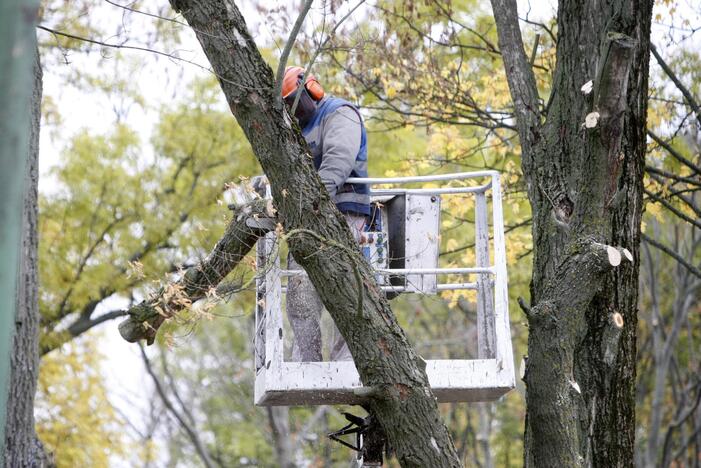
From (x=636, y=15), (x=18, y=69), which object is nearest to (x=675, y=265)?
(x=636, y=15)

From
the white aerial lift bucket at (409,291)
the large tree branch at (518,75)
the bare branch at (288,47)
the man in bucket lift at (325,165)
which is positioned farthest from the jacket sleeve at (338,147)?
the large tree branch at (518,75)

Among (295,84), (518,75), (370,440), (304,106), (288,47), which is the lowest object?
(370,440)

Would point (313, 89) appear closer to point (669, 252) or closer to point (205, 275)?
point (205, 275)

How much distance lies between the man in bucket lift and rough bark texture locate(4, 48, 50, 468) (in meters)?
2.52

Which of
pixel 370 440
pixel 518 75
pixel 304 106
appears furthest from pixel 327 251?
pixel 518 75

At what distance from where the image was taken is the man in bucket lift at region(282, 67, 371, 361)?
6258 mm

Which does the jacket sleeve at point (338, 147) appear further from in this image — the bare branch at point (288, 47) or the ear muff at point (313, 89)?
the bare branch at point (288, 47)

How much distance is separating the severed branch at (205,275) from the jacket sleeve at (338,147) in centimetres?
47

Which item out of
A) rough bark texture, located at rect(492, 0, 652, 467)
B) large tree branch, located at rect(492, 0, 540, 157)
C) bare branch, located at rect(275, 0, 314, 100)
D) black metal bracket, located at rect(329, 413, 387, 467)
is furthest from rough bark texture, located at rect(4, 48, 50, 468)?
rough bark texture, located at rect(492, 0, 652, 467)

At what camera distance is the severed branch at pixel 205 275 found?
5.95 m

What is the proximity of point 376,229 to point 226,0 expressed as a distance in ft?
5.85

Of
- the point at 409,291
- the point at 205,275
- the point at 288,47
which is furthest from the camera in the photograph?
the point at 409,291

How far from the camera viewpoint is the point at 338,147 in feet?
20.5

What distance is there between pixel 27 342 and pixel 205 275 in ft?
8.94
